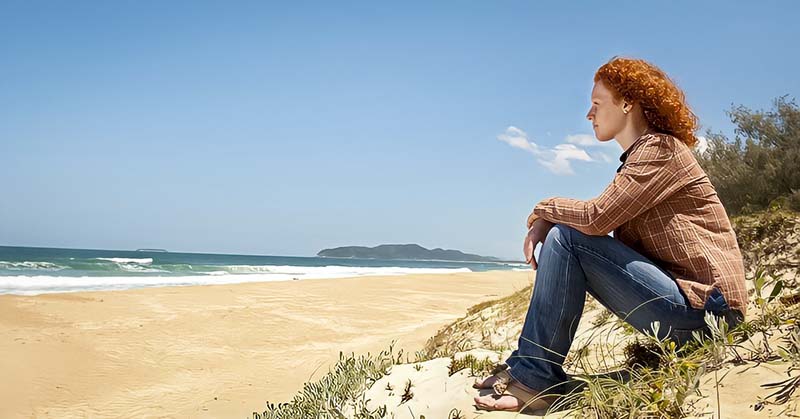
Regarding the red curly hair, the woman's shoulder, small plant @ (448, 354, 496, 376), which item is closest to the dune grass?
small plant @ (448, 354, 496, 376)

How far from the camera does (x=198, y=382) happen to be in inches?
290

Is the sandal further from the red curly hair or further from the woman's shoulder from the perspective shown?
the red curly hair

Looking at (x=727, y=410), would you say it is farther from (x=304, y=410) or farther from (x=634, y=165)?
(x=304, y=410)

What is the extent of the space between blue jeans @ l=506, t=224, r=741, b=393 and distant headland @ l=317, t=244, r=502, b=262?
457 feet

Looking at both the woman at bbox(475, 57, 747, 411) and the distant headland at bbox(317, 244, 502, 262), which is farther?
the distant headland at bbox(317, 244, 502, 262)

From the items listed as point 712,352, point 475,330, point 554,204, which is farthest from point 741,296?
point 475,330

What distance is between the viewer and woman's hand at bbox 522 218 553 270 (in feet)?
9.70

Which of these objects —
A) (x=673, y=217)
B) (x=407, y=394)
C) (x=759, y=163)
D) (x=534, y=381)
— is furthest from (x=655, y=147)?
(x=759, y=163)

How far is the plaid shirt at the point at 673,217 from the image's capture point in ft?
8.45

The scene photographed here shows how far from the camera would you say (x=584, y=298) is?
2.71 m

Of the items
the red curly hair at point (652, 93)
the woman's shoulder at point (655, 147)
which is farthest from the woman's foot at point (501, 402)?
the red curly hair at point (652, 93)

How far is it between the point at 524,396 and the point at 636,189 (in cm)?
108

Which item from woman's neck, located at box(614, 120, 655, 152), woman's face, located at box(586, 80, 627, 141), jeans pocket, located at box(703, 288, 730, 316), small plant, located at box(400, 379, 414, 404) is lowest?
small plant, located at box(400, 379, 414, 404)

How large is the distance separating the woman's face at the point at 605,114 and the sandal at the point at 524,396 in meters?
1.30
